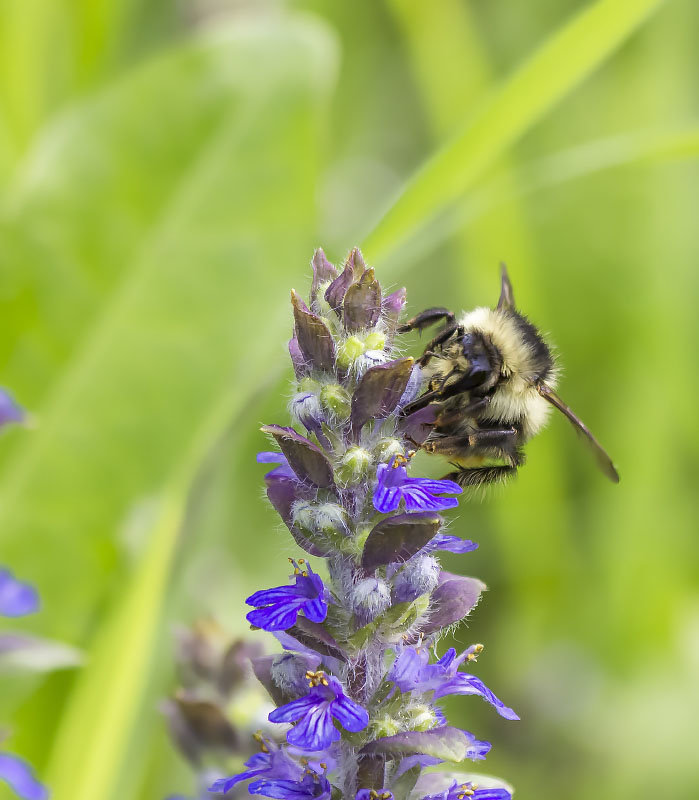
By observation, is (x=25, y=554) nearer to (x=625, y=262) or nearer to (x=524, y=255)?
(x=524, y=255)

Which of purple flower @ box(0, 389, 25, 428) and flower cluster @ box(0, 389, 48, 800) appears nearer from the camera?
flower cluster @ box(0, 389, 48, 800)

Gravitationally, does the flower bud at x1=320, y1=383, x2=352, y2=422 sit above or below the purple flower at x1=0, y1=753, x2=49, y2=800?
above

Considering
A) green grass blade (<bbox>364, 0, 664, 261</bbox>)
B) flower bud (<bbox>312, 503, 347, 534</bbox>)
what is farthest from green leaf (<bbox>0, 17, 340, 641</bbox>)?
flower bud (<bbox>312, 503, 347, 534</bbox>)

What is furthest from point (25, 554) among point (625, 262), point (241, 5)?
point (625, 262)

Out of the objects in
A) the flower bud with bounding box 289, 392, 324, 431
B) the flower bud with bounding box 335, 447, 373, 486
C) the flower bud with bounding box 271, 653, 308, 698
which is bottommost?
the flower bud with bounding box 271, 653, 308, 698

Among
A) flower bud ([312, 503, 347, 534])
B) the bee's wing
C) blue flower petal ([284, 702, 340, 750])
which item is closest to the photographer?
blue flower petal ([284, 702, 340, 750])

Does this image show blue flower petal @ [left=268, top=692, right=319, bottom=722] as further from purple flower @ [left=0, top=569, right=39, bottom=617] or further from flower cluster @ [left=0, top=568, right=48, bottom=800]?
purple flower @ [left=0, top=569, right=39, bottom=617]

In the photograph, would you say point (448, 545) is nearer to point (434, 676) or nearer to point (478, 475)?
point (434, 676)

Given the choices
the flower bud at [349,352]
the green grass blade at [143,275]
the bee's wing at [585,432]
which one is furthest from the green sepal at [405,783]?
the green grass blade at [143,275]

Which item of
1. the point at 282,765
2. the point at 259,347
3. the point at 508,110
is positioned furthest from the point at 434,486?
the point at 259,347
